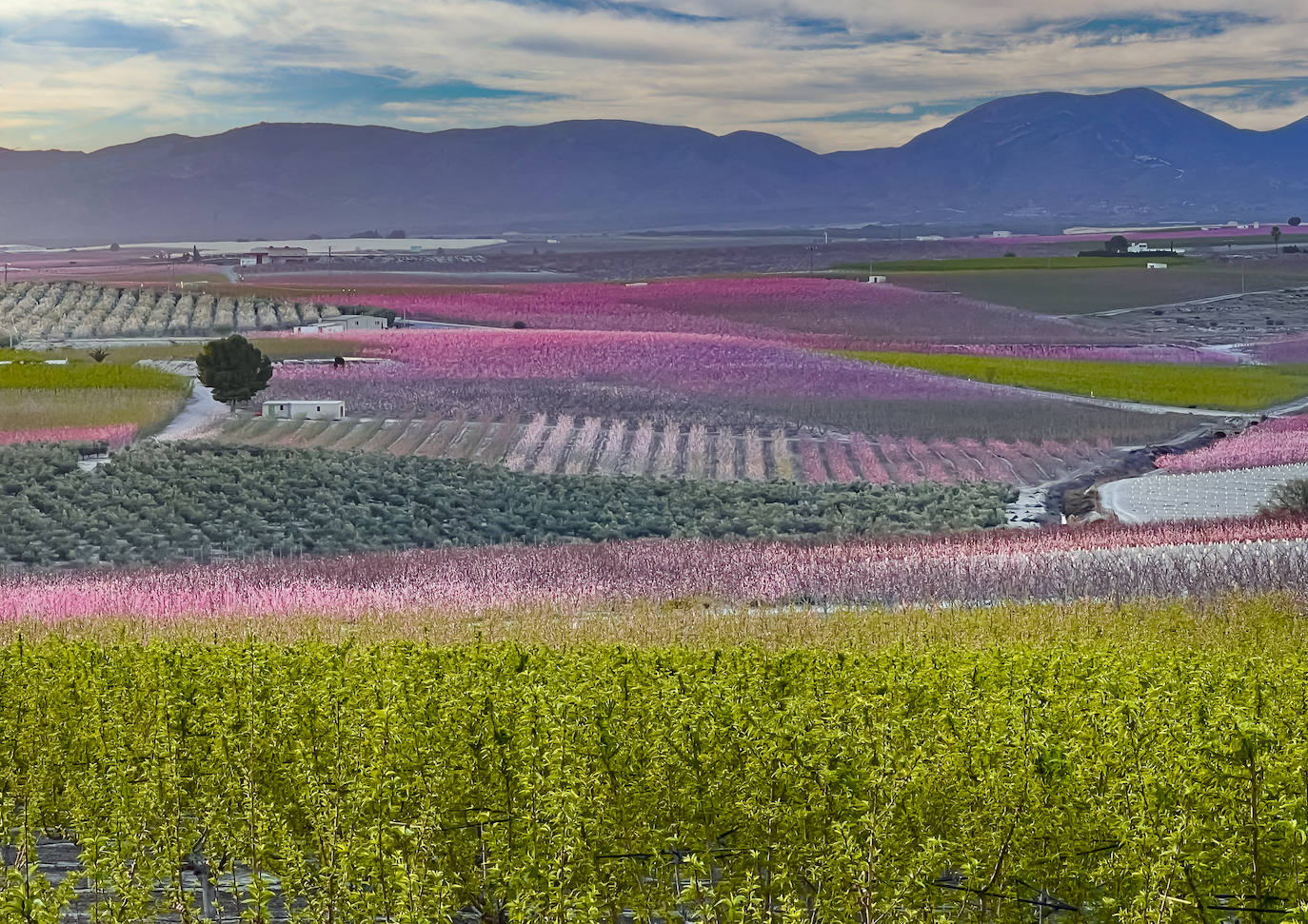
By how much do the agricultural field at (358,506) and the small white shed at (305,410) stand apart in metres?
2.97

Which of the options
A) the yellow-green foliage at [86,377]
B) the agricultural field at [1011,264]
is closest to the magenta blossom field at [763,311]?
the agricultural field at [1011,264]

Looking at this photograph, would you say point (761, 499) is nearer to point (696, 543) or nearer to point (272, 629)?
point (696, 543)

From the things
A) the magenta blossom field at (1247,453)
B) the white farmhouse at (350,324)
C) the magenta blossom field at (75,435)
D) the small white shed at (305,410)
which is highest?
the white farmhouse at (350,324)

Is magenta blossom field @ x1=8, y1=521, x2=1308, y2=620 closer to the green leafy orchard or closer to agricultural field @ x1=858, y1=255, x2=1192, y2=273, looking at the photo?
the green leafy orchard

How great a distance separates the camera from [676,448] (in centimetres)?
2955

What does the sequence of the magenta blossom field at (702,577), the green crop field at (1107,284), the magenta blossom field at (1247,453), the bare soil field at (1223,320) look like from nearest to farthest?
the magenta blossom field at (702,577) < the magenta blossom field at (1247,453) < the bare soil field at (1223,320) < the green crop field at (1107,284)

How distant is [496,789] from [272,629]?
8192 millimetres

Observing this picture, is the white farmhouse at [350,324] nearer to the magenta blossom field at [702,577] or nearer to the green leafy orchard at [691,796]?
the magenta blossom field at [702,577]

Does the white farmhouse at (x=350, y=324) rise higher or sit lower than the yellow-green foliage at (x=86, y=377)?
higher

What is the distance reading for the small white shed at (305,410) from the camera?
30078mm

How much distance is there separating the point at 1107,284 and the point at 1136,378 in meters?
19.1

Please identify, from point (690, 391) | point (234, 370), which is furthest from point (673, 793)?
point (690, 391)

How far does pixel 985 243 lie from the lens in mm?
83125

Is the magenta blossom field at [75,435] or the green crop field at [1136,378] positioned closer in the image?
the magenta blossom field at [75,435]
